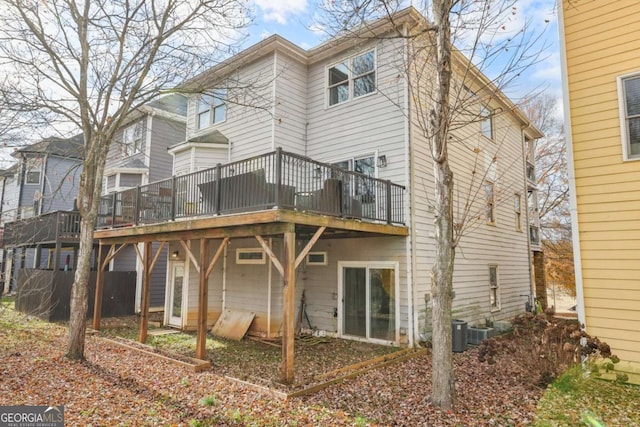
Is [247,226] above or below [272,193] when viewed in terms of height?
below

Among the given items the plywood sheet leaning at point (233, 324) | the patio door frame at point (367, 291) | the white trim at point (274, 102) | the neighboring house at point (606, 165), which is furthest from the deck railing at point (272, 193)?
the neighboring house at point (606, 165)

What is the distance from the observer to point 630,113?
6.64m

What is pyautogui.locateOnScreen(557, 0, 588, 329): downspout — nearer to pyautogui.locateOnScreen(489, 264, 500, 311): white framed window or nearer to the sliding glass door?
the sliding glass door

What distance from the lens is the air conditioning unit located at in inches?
376

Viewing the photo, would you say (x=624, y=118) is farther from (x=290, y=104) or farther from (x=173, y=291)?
(x=173, y=291)

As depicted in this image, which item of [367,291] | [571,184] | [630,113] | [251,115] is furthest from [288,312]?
[251,115]

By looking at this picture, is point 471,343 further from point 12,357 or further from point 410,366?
point 12,357

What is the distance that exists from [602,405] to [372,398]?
10.6 ft

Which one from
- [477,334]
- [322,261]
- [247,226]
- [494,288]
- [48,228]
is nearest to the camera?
[247,226]

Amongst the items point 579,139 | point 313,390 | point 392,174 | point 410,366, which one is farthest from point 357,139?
point 313,390

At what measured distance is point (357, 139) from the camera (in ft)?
33.7

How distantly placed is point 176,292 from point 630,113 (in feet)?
40.4

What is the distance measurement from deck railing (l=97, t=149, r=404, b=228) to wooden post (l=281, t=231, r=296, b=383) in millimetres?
761

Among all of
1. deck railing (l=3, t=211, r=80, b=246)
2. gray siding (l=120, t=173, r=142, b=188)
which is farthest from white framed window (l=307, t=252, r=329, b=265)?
gray siding (l=120, t=173, r=142, b=188)
